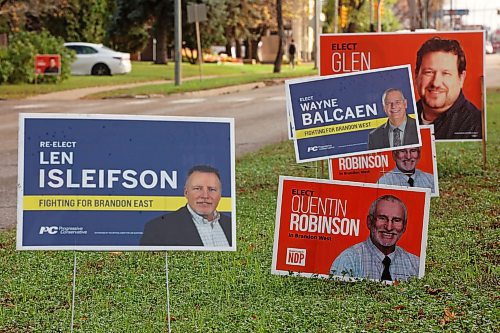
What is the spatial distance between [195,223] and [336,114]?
2978 mm

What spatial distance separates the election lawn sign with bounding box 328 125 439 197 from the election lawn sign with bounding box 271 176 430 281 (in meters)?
2.58

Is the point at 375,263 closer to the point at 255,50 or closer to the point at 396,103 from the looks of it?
the point at 396,103

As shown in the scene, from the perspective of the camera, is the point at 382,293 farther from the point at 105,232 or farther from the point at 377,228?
the point at 105,232

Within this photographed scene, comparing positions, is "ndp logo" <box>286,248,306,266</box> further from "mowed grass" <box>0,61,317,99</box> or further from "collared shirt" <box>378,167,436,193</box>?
"mowed grass" <box>0,61,317,99</box>

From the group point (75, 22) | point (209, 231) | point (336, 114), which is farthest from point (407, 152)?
point (75, 22)

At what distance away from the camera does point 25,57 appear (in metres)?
38.1

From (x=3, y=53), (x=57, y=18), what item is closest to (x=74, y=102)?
(x=3, y=53)

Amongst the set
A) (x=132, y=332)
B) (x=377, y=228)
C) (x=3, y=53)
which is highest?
(x=3, y=53)

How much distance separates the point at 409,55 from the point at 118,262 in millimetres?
5570

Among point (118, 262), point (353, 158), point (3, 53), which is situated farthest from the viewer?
point (3, 53)

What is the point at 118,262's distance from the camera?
8.55 m

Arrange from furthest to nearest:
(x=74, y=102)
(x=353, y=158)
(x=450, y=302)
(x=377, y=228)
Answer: (x=74, y=102), (x=353, y=158), (x=377, y=228), (x=450, y=302)

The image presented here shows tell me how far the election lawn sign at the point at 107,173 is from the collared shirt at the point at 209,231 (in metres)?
0.06

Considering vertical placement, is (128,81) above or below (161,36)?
below
